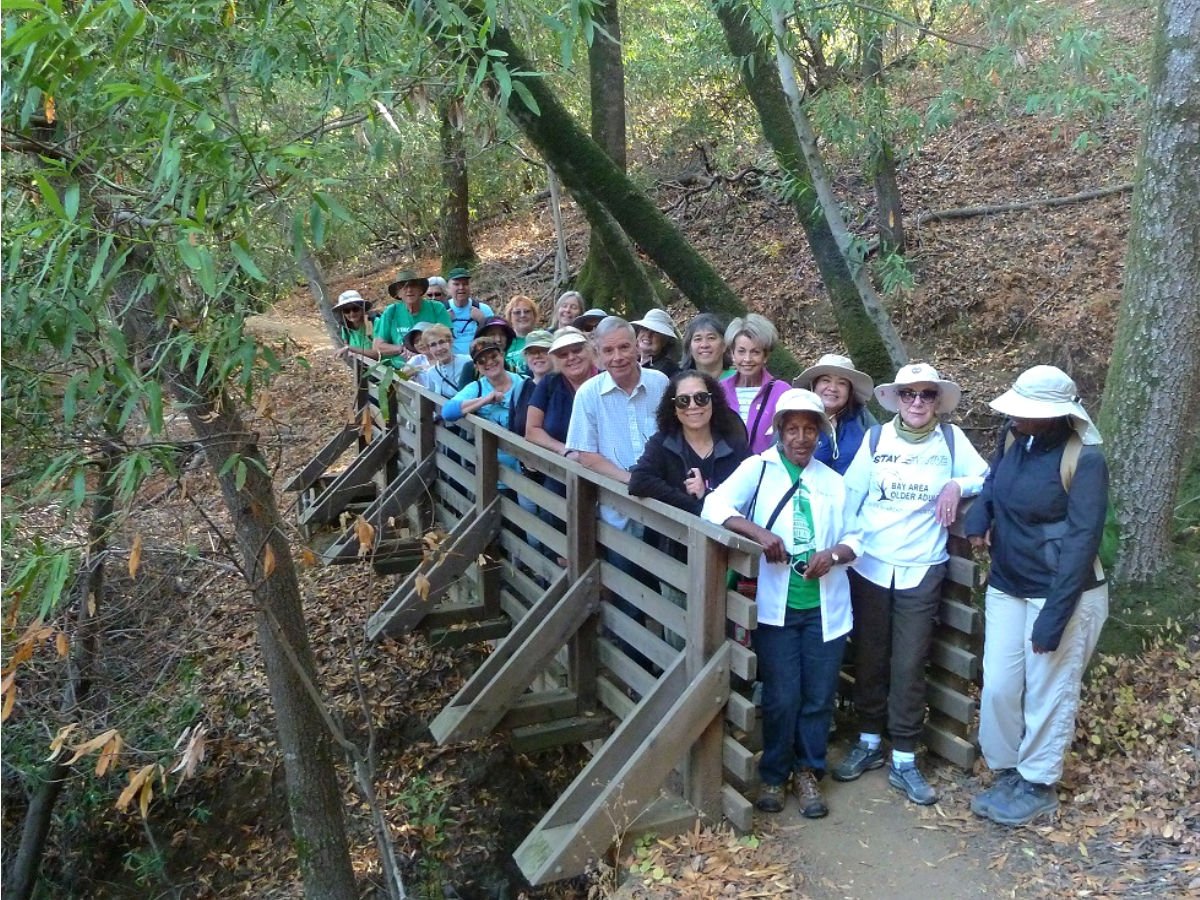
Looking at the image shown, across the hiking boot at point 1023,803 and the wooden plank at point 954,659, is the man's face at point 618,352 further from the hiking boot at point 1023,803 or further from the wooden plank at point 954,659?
the hiking boot at point 1023,803

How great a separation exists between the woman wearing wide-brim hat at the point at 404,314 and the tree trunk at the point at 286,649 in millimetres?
4022

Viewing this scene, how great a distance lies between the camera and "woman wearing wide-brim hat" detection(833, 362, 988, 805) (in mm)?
4637

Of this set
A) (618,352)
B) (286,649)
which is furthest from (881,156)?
(286,649)

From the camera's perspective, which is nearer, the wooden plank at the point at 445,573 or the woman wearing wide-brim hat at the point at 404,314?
the wooden plank at the point at 445,573

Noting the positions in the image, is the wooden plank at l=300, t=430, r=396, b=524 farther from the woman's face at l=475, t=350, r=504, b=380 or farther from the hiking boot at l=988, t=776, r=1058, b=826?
the hiking boot at l=988, t=776, r=1058, b=826

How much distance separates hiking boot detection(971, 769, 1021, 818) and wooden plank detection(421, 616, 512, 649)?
380 centimetres

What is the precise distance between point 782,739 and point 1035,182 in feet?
34.3

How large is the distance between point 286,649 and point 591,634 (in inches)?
70.6

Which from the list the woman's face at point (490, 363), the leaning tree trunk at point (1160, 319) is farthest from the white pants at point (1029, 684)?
the woman's face at point (490, 363)

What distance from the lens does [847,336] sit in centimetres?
870

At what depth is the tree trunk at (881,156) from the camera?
7.97 meters

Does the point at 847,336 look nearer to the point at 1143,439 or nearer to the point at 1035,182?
the point at 1143,439

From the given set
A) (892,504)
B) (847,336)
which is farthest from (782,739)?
(847,336)

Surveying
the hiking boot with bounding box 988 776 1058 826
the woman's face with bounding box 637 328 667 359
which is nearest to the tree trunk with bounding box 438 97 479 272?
the woman's face with bounding box 637 328 667 359
